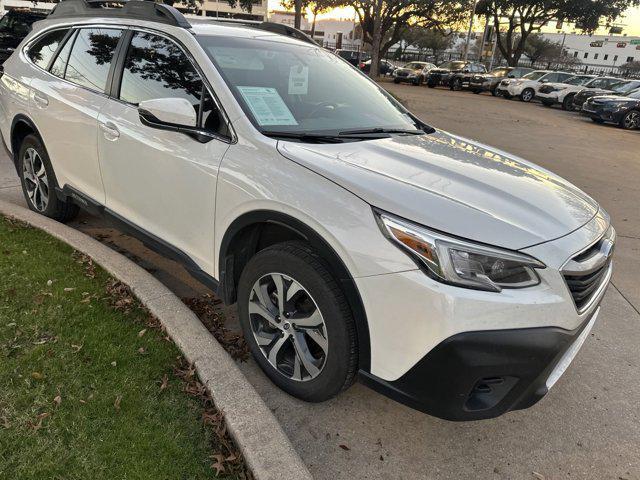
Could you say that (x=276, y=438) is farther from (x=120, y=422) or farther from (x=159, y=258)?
(x=159, y=258)

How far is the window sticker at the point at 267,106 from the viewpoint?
2.79 metres

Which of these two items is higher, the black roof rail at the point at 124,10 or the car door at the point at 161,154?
the black roof rail at the point at 124,10

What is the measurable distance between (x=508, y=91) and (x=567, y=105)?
15.3 feet

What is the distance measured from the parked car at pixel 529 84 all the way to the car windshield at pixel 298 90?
2532 cm

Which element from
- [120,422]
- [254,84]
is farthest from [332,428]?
[254,84]

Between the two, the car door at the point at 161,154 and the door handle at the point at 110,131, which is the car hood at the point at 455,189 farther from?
the door handle at the point at 110,131

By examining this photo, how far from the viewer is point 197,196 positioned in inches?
113

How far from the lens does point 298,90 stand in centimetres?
320

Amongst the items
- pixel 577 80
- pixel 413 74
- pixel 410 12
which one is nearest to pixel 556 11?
pixel 410 12

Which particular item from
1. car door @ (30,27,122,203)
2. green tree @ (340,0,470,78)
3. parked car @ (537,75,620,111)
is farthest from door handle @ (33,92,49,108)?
green tree @ (340,0,470,78)

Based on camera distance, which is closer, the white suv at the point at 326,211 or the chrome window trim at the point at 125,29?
the white suv at the point at 326,211

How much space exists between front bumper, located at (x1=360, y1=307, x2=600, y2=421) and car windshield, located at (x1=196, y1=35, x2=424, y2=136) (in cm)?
140

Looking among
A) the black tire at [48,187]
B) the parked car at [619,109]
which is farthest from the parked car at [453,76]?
the black tire at [48,187]

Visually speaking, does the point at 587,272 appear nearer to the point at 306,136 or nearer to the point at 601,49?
the point at 306,136
